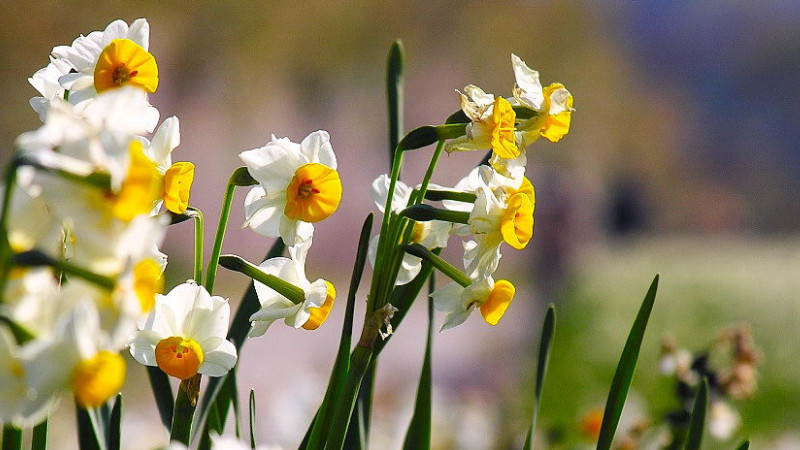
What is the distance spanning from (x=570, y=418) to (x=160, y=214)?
2053 millimetres

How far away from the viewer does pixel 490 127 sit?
0.33m

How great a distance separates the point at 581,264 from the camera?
384cm

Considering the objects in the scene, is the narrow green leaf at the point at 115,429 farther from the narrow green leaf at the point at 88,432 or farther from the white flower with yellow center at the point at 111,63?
the white flower with yellow center at the point at 111,63

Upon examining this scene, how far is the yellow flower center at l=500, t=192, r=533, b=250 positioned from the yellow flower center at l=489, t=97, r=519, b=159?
0.06 ft

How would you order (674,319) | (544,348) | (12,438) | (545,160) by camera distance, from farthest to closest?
(545,160) < (674,319) < (544,348) < (12,438)

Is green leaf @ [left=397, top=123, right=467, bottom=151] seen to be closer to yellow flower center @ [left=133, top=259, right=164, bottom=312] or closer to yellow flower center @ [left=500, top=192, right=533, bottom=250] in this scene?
yellow flower center @ [left=500, top=192, right=533, bottom=250]

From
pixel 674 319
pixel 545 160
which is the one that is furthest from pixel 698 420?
pixel 545 160

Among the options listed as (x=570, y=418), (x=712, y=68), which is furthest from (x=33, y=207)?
(x=712, y=68)

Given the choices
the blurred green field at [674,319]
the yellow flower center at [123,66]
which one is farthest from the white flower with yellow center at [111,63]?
the blurred green field at [674,319]

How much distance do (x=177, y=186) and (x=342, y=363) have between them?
11cm

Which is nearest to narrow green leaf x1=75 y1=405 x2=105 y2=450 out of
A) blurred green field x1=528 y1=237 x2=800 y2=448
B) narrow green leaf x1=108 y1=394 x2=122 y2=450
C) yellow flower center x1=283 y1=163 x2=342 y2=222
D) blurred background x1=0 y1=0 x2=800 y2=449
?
narrow green leaf x1=108 y1=394 x2=122 y2=450

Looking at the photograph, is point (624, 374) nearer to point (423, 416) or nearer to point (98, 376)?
point (423, 416)

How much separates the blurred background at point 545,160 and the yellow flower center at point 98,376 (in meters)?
0.87

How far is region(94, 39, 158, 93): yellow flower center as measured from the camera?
341 mm
